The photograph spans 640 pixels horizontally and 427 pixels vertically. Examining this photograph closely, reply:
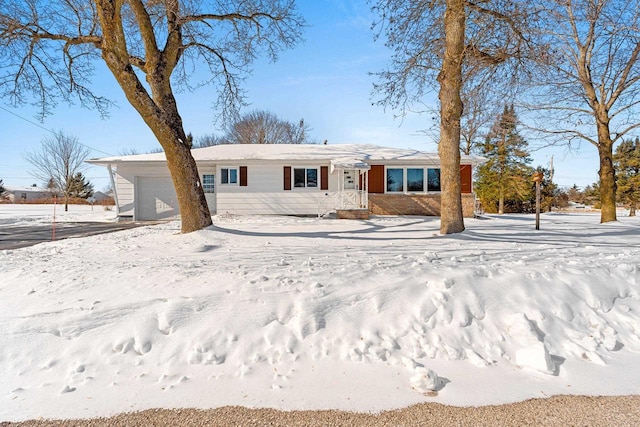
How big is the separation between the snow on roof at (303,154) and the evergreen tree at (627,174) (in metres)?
24.5

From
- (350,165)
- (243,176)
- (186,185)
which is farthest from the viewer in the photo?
(243,176)

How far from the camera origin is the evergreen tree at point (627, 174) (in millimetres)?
29188

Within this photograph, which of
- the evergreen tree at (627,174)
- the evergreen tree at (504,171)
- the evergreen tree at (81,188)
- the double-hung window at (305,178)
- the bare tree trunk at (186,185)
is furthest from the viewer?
the evergreen tree at (81,188)

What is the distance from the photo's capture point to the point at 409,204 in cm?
1589

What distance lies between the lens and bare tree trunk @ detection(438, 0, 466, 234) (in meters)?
7.71

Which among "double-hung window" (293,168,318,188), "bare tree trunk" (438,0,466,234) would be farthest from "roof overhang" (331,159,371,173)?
"bare tree trunk" (438,0,466,234)

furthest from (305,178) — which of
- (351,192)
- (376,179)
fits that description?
(376,179)

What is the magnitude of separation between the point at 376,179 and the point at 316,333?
13488 millimetres

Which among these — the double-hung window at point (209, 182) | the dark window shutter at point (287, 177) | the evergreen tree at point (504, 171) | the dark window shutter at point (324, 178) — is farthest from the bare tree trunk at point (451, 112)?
the evergreen tree at point (504, 171)

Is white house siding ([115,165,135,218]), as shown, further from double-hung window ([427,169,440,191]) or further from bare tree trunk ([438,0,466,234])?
bare tree trunk ([438,0,466,234])

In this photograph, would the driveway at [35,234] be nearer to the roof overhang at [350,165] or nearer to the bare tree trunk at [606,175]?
the roof overhang at [350,165]

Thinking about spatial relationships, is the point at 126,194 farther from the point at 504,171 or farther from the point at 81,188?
the point at 81,188

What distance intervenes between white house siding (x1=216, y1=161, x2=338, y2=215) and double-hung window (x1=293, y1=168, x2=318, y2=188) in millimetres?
192

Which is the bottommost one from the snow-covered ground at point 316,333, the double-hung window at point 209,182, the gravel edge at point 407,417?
the gravel edge at point 407,417
